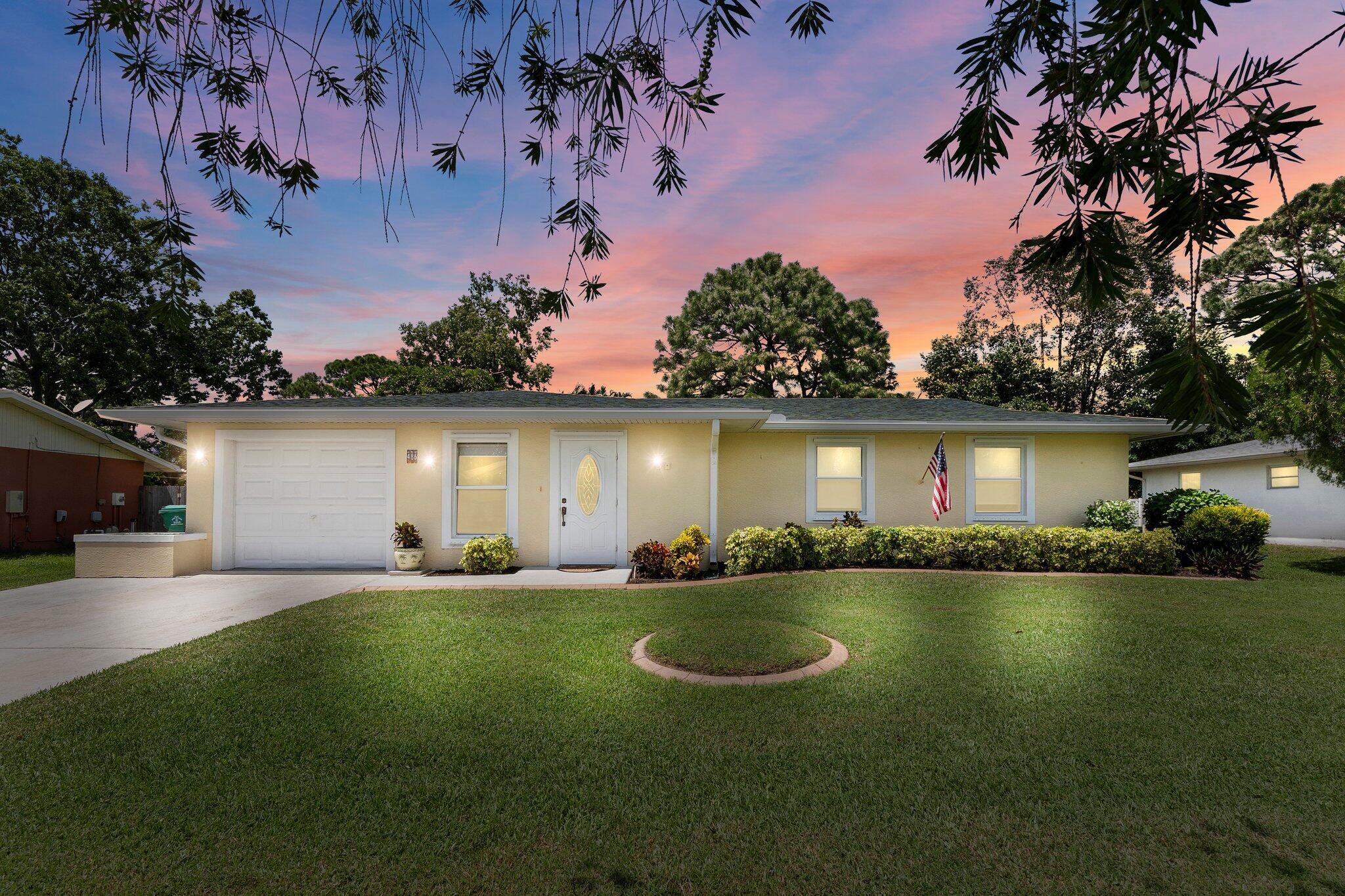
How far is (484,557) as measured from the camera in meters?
9.54

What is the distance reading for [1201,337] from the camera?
1.35m

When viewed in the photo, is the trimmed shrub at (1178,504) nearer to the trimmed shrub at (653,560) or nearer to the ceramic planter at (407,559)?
the trimmed shrub at (653,560)

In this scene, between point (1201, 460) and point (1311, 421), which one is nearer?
point (1311, 421)

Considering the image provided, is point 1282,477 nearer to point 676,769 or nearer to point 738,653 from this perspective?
point 738,653

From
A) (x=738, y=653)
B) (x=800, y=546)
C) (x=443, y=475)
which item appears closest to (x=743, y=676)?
(x=738, y=653)

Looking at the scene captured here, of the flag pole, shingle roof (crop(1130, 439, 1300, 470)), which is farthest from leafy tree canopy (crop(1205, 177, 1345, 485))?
shingle roof (crop(1130, 439, 1300, 470))

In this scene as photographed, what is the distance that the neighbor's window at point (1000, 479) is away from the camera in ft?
38.4

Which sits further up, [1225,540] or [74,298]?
[74,298]

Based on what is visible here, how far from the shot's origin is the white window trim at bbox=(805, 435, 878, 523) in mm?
11492

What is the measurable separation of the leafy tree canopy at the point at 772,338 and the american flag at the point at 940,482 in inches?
567

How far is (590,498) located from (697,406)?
2327 millimetres

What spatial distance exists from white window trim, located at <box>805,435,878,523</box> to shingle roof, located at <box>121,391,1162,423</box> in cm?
43

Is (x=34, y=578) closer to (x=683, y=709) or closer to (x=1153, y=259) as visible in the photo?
(x=683, y=709)

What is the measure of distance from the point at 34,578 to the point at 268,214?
11863 millimetres
